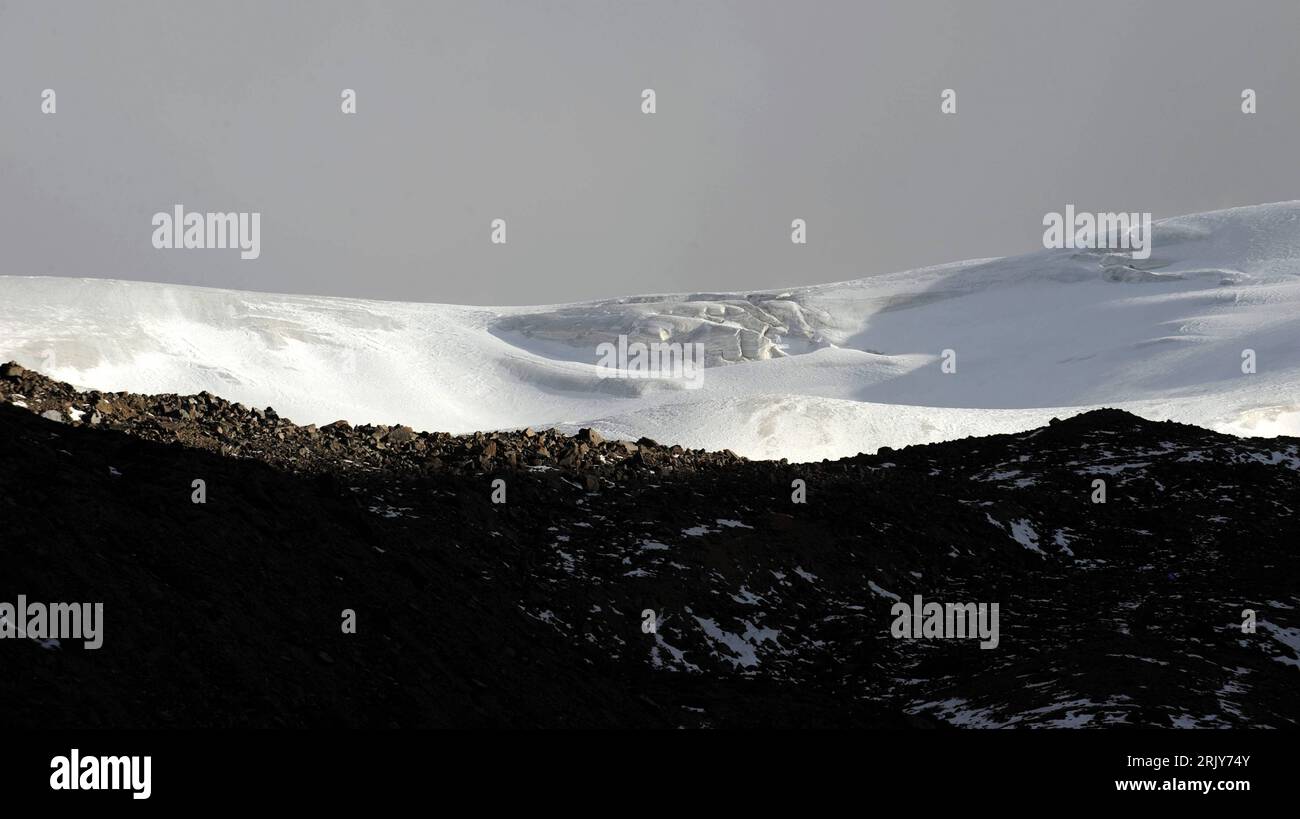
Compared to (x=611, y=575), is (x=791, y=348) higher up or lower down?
higher up

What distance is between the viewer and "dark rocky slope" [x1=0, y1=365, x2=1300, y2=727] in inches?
414

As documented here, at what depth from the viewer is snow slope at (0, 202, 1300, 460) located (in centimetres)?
3189

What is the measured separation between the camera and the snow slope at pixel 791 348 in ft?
105

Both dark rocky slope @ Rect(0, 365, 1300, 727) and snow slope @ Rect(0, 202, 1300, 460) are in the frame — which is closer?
dark rocky slope @ Rect(0, 365, 1300, 727)

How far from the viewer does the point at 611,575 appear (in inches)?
590

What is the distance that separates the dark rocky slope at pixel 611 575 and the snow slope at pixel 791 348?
1144 cm

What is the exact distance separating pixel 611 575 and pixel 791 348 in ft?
134

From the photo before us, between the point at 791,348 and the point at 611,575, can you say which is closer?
the point at 611,575

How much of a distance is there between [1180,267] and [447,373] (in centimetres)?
3098

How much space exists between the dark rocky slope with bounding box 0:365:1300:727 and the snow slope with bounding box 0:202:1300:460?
11441 mm

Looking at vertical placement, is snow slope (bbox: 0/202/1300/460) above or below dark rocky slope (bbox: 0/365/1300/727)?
above

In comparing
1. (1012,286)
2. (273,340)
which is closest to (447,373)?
(273,340)

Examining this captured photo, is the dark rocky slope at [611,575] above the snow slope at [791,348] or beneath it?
beneath

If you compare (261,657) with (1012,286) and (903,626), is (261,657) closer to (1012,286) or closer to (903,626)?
(903,626)
